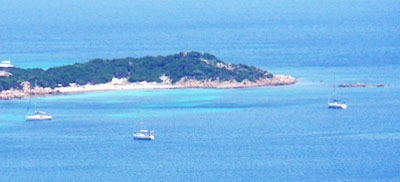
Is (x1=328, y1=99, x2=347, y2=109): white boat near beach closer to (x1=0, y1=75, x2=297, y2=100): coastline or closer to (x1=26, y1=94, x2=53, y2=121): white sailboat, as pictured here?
(x1=0, y1=75, x2=297, y2=100): coastline

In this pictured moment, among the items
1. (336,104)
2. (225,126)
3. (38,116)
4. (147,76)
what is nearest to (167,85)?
(147,76)

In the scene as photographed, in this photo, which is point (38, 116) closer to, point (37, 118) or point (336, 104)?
point (37, 118)

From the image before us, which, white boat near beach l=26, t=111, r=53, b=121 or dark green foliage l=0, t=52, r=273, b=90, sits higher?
dark green foliage l=0, t=52, r=273, b=90

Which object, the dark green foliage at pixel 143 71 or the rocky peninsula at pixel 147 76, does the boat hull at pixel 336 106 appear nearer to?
→ the rocky peninsula at pixel 147 76

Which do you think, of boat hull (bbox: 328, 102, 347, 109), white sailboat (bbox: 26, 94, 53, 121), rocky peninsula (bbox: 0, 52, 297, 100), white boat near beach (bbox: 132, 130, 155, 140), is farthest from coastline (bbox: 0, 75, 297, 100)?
white boat near beach (bbox: 132, 130, 155, 140)

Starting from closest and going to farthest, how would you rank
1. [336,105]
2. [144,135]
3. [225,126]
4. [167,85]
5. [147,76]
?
1. [144,135]
2. [225,126]
3. [336,105]
4. [167,85]
5. [147,76]

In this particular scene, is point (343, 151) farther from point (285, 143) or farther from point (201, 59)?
point (201, 59)

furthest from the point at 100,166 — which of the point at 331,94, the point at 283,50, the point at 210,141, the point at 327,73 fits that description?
the point at 283,50
